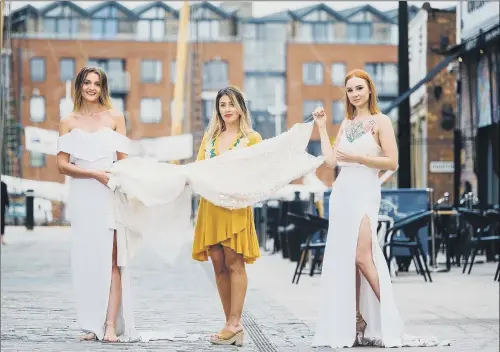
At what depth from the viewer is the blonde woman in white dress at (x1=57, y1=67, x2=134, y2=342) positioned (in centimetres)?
850

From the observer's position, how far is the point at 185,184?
28.4 ft

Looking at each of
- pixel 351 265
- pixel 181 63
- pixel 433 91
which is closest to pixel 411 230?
pixel 351 265

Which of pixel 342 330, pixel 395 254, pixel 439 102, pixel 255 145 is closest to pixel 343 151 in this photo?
pixel 255 145

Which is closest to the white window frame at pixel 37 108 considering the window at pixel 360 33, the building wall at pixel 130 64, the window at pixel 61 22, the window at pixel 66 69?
the building wall at pixel 130 64

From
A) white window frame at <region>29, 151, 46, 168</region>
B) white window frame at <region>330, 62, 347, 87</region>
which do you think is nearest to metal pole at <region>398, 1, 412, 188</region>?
white window frame at <region>29, 151, 46, 168</region>

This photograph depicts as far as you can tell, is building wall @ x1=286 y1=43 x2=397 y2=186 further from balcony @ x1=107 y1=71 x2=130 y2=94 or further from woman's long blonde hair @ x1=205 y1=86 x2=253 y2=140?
woman's long blonde hair @ x1=205 y1=86 x2=253 y2=140

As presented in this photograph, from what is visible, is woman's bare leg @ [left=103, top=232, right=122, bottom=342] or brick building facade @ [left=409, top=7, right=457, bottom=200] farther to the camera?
brick building facade @ [left=409, top=7, right=457, bottom=200]

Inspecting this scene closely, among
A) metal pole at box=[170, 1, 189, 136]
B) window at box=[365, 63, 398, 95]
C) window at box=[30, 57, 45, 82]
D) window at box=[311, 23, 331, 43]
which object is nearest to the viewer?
metal pole at box=[170, 1, 189, 136]

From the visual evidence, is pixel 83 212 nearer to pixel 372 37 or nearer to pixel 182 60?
pixel 182 60

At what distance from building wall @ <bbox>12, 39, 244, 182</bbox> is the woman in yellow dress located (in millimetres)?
64473

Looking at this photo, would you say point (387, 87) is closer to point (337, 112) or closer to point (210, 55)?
point (337, 112)

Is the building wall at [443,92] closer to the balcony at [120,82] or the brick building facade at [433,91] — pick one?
the brick building facade at [433,91]

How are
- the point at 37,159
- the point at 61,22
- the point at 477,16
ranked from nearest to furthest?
the point at 477,16 → the point at 37,159 → the point at 61,22

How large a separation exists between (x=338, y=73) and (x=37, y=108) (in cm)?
1865
